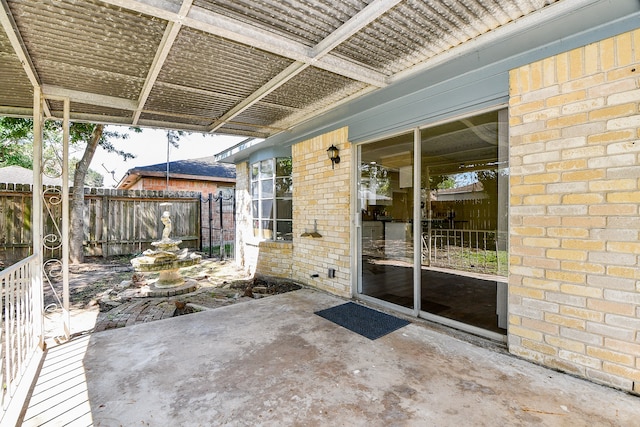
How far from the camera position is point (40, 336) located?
9.36ft

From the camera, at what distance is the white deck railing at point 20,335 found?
6.17ft

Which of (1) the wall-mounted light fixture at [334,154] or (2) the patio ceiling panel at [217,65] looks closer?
(2) the patio ceiling panel at [217,65]

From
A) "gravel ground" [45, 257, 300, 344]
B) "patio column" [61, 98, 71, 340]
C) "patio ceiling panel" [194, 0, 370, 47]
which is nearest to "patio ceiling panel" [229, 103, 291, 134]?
"patio ceiling panel" [194, 0, 370, 47]

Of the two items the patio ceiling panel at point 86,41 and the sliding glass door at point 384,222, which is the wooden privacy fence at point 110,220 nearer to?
the patio ceiling panel at point 86,41

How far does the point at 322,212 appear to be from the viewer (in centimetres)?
483

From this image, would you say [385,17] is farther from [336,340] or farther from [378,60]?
[336,340]

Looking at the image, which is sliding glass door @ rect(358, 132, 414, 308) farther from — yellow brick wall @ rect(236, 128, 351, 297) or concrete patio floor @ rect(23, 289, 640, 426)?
concrete patio floor @ rect(23, 289, 640, 426)

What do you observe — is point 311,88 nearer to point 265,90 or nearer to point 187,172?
point 265,90

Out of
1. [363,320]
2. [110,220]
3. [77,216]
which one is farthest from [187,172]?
[363,320]

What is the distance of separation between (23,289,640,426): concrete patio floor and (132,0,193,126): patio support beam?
8.46 feet

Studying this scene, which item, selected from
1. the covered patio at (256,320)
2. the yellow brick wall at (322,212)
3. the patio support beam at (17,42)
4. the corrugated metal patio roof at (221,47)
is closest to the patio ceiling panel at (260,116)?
the corrugated metal patio roof at (221,47)

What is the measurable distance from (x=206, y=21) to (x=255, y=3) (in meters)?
0.37

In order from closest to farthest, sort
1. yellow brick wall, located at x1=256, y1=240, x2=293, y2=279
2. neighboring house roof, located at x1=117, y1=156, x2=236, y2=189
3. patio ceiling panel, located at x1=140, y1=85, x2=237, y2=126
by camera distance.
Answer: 1. patio ceiling panel, located at x1=140, y1=85, x2=237, y2=126
2. yellow brick wall, located at x1=256, y1=240, x2=293, y2=279
3. neighboring house roof, located at x1=117, y1=156, x2=236, y2=189

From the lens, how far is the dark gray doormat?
3.19m
